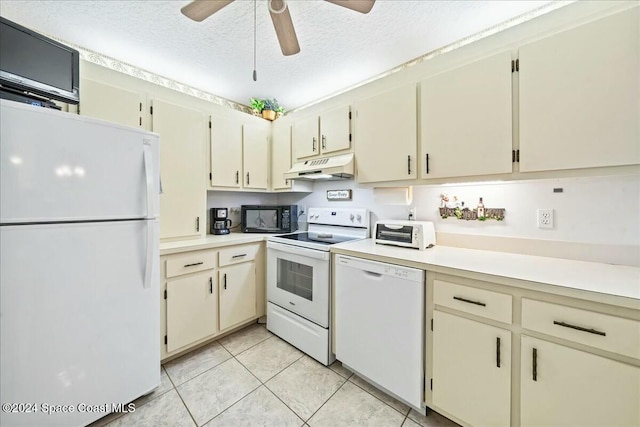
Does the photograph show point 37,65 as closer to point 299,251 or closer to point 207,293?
point 207,293

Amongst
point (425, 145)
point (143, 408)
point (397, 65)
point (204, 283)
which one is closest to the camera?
point (143, 408)

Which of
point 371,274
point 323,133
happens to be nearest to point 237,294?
point 371,274

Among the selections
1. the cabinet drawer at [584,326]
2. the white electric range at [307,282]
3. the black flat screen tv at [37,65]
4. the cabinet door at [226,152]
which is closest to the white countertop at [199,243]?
the white electric range at [307,282]

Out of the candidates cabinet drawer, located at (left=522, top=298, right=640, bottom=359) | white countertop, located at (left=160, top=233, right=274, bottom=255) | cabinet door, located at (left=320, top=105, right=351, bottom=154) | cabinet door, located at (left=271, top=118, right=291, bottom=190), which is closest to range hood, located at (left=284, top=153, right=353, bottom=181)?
cabinet door, located at (left=320, top=105, right=351, bottom=154)

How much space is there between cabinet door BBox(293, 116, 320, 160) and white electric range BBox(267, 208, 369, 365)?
0.62 metres

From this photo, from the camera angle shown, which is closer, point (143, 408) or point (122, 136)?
point (122, 136)

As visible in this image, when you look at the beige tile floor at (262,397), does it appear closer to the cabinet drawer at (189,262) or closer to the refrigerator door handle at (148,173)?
the cabinet drawer at (189,262)

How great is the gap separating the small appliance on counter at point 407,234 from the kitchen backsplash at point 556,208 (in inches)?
7.4

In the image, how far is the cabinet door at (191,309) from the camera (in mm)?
1789

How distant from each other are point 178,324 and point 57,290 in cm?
84

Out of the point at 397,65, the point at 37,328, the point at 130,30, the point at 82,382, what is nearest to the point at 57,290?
the point at 37,328

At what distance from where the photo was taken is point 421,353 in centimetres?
134

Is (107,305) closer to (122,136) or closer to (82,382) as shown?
(82,382)

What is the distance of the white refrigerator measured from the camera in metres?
1.04
